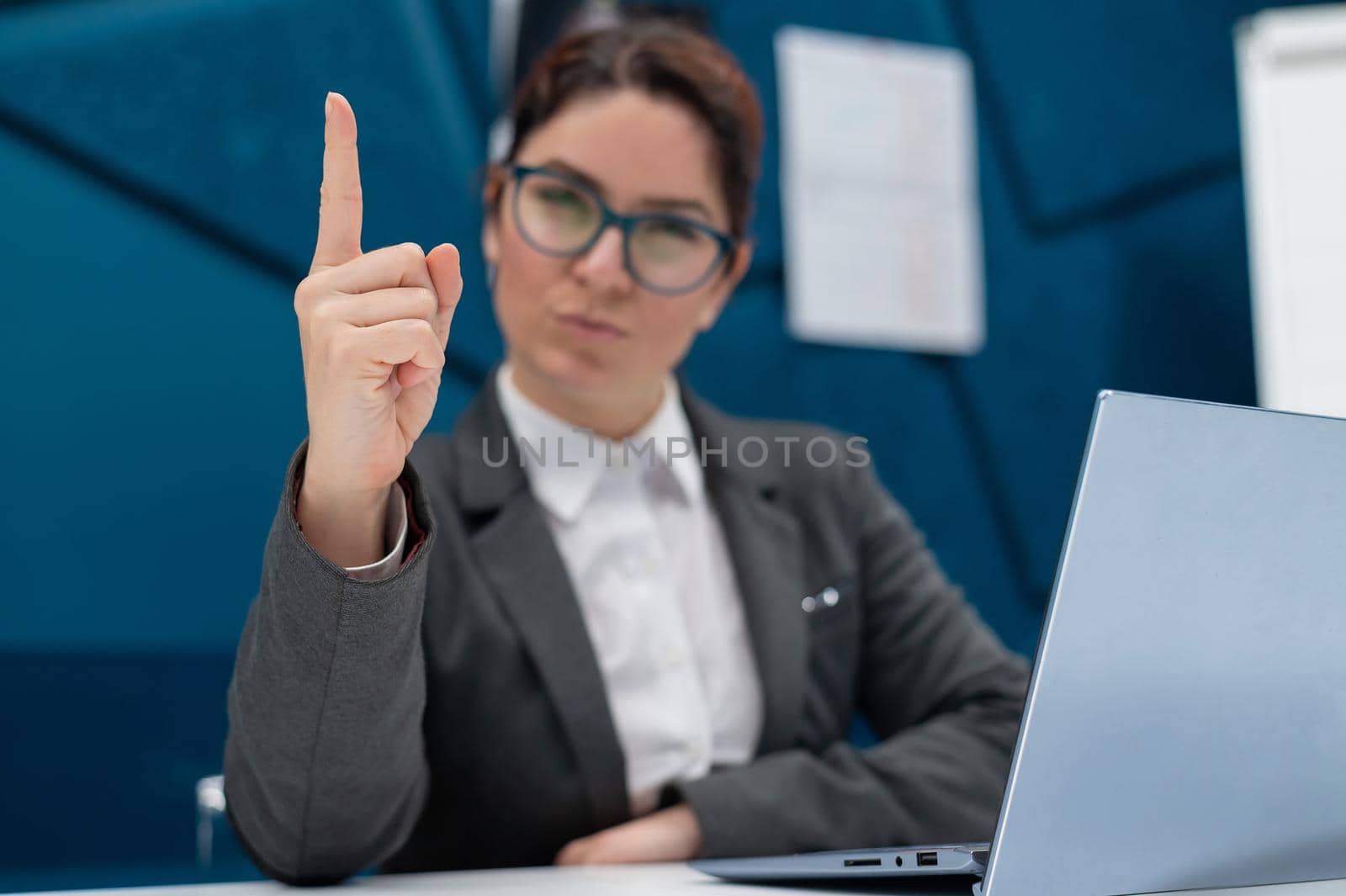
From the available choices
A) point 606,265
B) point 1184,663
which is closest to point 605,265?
point 606,265

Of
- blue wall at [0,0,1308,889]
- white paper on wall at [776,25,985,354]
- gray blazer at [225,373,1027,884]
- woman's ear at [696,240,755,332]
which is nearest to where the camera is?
gray blazer at [225,373,1027,884]

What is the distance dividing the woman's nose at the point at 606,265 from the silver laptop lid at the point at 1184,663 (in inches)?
31.7

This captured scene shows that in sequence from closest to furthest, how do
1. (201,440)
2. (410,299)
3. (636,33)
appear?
(410,299), (636,33), (201,440)

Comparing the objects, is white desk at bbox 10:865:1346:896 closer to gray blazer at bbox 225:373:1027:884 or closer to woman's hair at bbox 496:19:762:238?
gray blazer at bbox 225:373:1027:884

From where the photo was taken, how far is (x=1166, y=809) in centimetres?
59

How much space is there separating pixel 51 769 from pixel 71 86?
994 millimetres

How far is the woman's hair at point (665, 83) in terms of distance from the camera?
4.54 feet

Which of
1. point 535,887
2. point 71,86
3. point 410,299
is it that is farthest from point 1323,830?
point 71,86

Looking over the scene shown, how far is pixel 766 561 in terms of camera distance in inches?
54.5

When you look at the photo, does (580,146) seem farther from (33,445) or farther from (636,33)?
(33,445)

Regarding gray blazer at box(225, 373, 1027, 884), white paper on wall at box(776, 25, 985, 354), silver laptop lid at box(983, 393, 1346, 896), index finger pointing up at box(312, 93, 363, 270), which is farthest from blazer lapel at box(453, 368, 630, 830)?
white paper on wall at box(776, 25, 985, 354)

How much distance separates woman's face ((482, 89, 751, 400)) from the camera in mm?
1303

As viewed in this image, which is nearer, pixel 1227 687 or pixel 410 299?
pixel 1227 687

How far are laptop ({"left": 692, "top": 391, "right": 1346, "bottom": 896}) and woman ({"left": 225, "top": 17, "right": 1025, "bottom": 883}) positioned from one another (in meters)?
0.48
